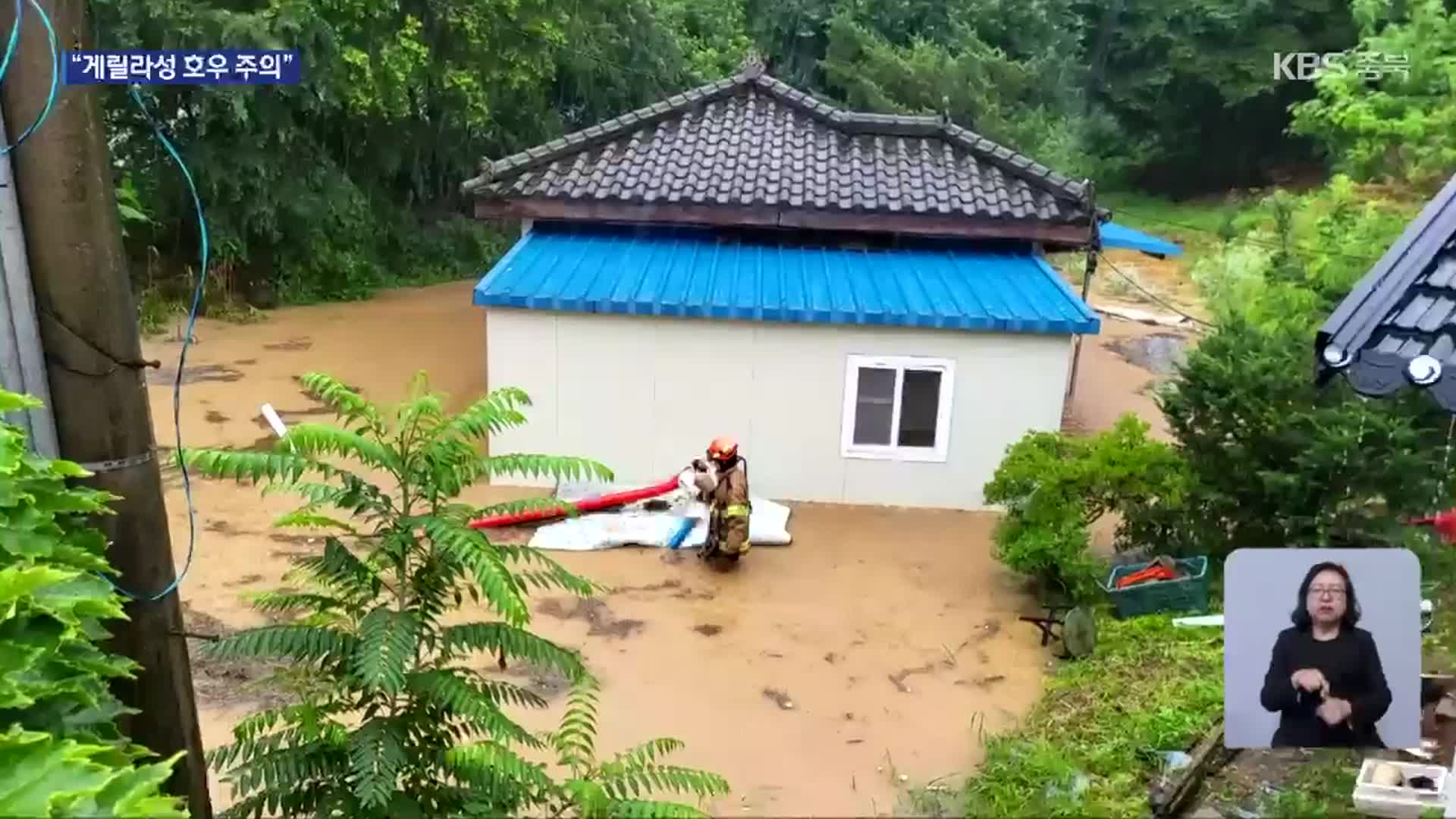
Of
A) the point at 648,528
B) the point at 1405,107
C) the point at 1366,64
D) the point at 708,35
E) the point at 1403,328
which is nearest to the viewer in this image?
the point at 1403,328

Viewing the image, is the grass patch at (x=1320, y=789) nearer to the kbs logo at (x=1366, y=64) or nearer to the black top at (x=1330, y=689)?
the black top at (x=1330, y=689)

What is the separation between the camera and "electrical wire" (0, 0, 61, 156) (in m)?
2.89

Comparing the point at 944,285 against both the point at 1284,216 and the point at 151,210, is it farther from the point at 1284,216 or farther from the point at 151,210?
the point at 151,210

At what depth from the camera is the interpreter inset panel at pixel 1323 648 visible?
144 inches

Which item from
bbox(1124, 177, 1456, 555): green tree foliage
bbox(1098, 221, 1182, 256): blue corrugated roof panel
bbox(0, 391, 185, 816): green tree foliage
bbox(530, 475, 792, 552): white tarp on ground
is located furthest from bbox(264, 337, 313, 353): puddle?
bbox(0, 391, 185, 816): green tree foliage

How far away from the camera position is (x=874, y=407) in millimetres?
9945

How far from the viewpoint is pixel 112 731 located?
2.82 metres

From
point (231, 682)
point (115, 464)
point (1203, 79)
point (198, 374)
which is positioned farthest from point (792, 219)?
point (1203, 79)

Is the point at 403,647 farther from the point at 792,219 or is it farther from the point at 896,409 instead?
the point at 792,219

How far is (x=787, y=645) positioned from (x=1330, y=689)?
13.4 feet

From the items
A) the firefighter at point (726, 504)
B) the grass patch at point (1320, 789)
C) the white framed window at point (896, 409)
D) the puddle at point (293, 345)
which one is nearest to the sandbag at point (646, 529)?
the firefighter at point (726, 504)

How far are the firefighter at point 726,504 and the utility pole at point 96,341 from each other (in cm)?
511

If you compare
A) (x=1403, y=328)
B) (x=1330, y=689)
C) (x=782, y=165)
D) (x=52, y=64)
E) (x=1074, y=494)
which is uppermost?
(x=52, y=64)

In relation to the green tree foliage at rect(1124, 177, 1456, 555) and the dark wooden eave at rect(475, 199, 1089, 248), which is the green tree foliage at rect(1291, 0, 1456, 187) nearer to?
the dark wooden eave at rect(475, 199, 1089, 248)
